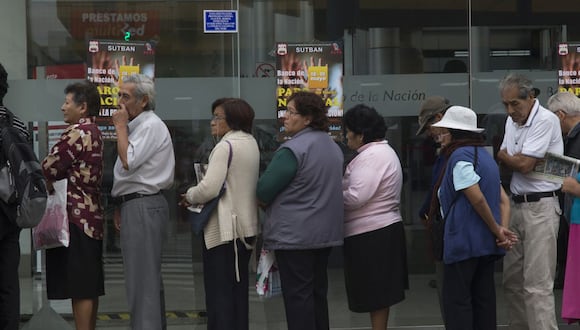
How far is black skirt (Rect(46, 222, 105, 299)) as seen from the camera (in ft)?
19.9

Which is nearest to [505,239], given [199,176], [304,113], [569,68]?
[304,113]

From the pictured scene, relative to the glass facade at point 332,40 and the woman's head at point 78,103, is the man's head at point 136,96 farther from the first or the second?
the glass facade at point 332,40

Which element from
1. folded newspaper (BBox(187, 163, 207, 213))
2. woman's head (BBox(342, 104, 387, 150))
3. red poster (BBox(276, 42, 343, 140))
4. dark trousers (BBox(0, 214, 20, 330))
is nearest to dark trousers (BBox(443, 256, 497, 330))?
woman's head (BBox(342, 104, 387, 150))

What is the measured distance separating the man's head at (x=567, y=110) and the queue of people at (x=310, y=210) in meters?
0.14

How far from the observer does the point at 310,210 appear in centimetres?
584

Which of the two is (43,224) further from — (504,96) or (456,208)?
(504,96)

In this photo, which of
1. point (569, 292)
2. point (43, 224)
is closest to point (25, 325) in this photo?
point (43, 224)

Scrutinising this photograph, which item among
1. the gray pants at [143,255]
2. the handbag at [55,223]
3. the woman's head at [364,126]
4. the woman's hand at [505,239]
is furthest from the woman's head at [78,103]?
the woman's hand at [505,239]

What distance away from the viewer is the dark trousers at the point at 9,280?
5.87m

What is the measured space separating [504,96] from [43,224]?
3.25m

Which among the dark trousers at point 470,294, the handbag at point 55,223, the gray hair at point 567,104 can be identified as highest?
the gray hair at point 567,104

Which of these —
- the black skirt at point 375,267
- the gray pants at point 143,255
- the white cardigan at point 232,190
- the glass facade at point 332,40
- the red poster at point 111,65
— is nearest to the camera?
the white cardigan at point 232,190

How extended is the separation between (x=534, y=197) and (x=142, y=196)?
107 inches

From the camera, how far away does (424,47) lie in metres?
7.57
